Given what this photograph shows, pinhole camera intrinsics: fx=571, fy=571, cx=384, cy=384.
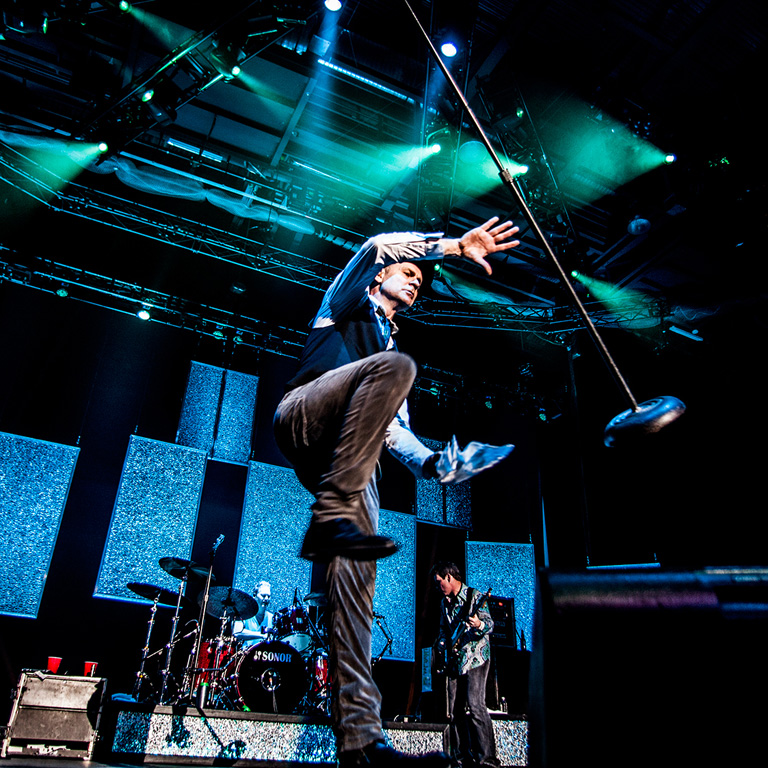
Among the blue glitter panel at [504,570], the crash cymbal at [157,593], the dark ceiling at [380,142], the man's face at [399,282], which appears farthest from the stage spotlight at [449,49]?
the blue glitter panel at [504,570]

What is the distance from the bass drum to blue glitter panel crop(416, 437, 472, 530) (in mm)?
3708

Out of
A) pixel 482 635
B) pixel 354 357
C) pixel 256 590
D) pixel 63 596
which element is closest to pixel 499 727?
pixel 482 635

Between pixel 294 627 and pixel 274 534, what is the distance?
1.71 metres

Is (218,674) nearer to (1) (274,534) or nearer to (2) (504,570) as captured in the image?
(1) (274,534)

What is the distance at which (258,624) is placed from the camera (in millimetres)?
7699

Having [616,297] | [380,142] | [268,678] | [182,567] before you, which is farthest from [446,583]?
[380,142]

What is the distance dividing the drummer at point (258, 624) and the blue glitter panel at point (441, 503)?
10.1 feet

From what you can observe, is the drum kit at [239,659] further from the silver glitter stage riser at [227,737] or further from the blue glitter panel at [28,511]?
the silver glitter stage riser at [227,737]

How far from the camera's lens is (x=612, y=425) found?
93.5 inches

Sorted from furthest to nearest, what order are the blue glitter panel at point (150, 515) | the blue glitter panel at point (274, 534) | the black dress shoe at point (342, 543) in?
the blue glitter panel at point (274, 534) < the blue glitter panel at point (150, 515) < the black dress shoe at point (342, 543)

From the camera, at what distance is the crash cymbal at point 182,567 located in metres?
6.42

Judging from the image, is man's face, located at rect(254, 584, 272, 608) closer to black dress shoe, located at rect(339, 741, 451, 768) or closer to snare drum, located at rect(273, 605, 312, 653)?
snare drum, located at rect(273, 605, 312, 653)

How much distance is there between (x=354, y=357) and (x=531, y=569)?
8.66 metres

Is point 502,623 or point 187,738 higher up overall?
point 502,623
